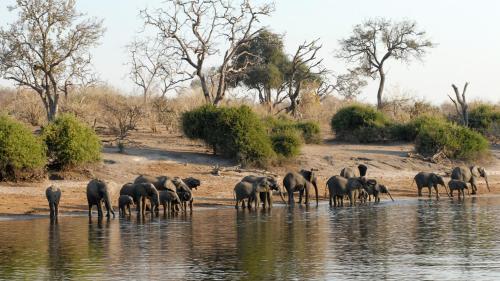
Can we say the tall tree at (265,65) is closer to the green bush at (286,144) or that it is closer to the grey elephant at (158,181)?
the green bush at (286,144)

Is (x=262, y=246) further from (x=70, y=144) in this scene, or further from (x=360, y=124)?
(x=360, y=124)

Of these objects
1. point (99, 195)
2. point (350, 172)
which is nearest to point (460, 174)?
point (350, 172)

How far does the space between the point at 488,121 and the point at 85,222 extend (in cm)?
3110

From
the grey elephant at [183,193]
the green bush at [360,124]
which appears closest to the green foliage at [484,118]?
the green bush at [360,124]

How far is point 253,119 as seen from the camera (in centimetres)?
3878

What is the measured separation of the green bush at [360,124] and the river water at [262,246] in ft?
62.5

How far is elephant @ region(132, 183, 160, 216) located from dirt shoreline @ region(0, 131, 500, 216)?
0.76 m

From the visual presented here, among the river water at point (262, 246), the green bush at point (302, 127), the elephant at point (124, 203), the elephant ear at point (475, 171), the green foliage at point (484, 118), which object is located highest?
the green foliage at point (484, 118)

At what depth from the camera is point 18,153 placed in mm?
29984

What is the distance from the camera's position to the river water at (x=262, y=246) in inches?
617

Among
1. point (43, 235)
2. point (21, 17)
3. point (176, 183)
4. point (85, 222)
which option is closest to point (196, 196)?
point (176, 183)

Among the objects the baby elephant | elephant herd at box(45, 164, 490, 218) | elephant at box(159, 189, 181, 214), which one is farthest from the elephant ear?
elephant at box(159, 189, 181, 214)

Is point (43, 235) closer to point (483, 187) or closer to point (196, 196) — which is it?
point (196, 196)

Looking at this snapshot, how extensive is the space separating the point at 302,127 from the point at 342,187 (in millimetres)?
14536
